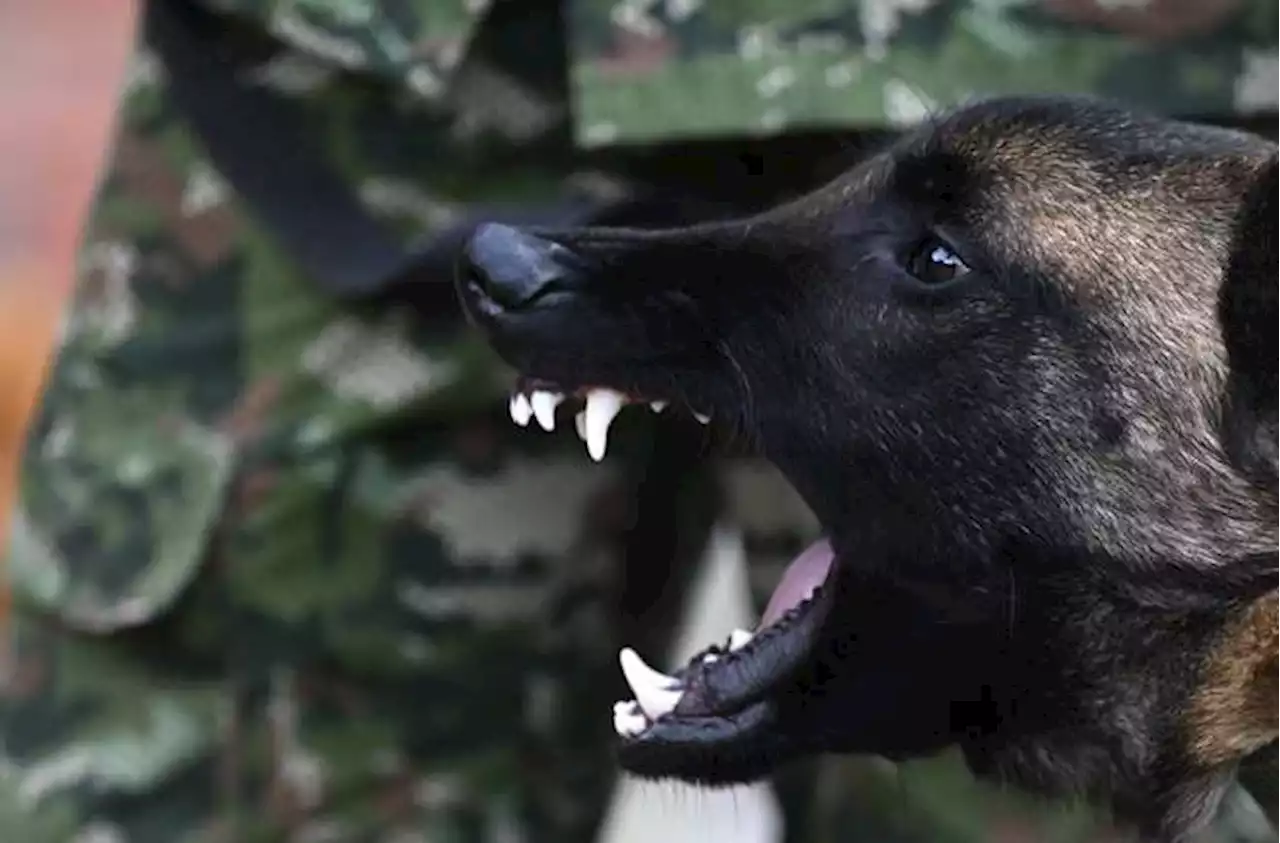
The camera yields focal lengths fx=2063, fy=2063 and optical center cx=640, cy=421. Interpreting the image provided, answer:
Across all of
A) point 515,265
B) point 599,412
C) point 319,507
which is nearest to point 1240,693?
point 599,412

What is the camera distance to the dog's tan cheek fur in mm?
1426

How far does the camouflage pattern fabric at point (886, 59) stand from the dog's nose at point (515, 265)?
0.30 m

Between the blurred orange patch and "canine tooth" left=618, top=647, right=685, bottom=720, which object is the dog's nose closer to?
"canine tooth" left=618, top=647, right=685, bottom=720

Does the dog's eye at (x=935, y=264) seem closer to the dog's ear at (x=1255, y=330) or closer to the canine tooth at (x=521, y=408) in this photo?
the dog's ear at (x=1255, y=330)

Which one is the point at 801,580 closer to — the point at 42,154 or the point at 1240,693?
the point at 1240,693

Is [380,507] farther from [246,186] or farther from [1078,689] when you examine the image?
[1078,689]

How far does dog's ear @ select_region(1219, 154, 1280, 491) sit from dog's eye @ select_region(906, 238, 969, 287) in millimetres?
185

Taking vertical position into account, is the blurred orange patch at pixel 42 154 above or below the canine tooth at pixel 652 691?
below

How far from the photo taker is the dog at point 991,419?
145 cm

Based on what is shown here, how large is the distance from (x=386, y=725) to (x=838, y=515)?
0.71 meters

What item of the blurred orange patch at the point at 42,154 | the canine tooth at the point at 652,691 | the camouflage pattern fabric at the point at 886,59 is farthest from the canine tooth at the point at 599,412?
the blurred orange patch at the point at 42,154

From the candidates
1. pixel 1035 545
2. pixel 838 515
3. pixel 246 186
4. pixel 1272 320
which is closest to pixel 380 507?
pixel 246 186

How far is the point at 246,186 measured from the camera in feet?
6.23

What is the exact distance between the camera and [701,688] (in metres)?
1.55
